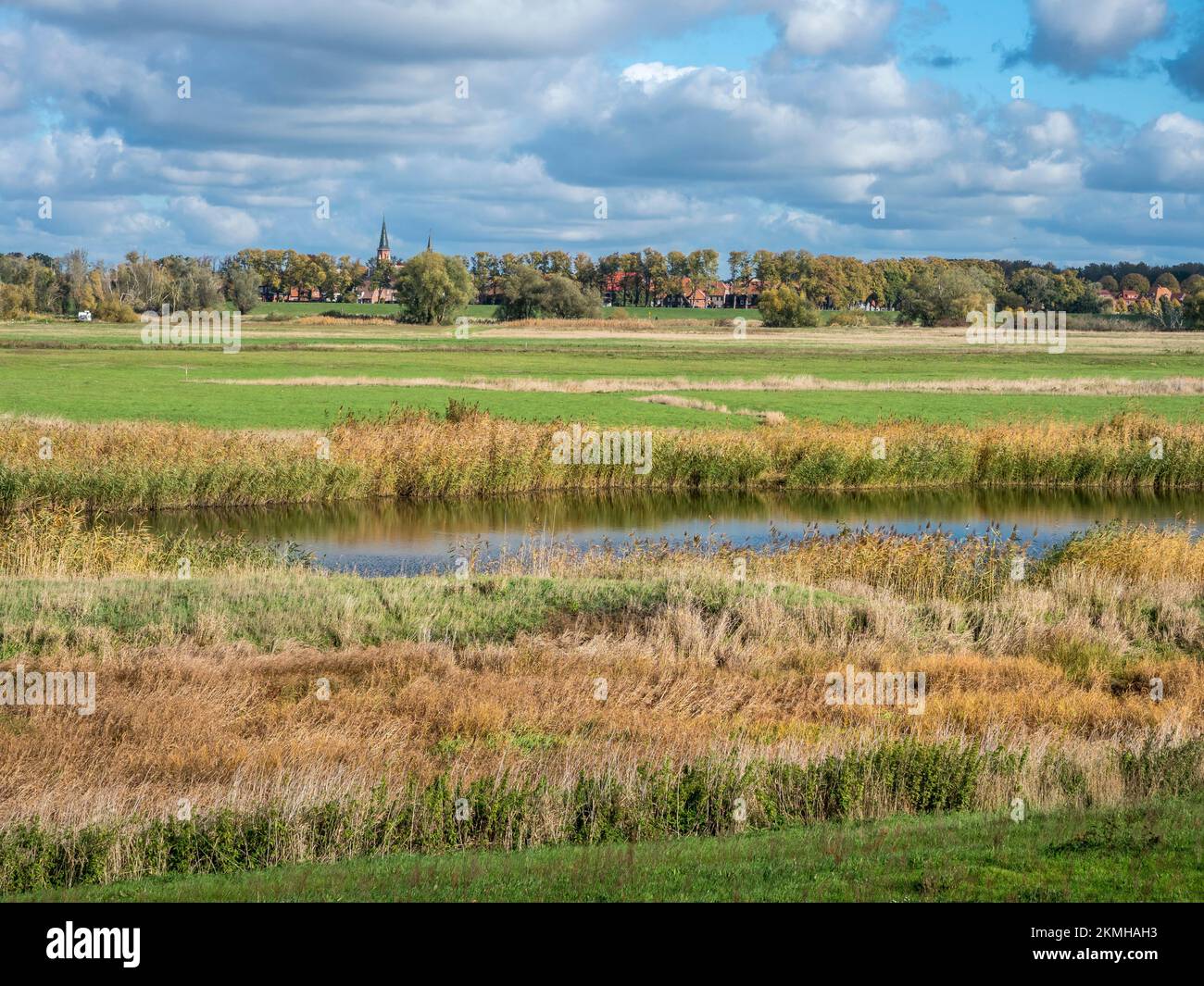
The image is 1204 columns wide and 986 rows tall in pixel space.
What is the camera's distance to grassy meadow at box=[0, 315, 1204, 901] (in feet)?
29.3

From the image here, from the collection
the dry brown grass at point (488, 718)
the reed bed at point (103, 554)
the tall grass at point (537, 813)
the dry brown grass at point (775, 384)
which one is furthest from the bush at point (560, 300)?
the tall grass at point (537, 813)

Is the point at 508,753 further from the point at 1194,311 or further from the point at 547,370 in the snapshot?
the point at 1194,311

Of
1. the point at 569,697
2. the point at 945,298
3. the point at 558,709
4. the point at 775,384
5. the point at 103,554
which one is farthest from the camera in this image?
the point at 945,298

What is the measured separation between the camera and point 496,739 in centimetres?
1303

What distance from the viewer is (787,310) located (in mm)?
176250

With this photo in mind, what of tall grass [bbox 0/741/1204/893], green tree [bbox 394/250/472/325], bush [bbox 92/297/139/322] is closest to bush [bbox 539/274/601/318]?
green tree [bbox 394/250/472/325]

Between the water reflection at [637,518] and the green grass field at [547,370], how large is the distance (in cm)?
1123

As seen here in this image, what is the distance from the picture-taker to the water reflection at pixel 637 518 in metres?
29.8

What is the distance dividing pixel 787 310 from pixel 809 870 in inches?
6773

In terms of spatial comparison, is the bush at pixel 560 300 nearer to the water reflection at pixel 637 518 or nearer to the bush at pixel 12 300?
the bush at pixel 12 300

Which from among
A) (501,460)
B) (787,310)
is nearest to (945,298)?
(787,310)
